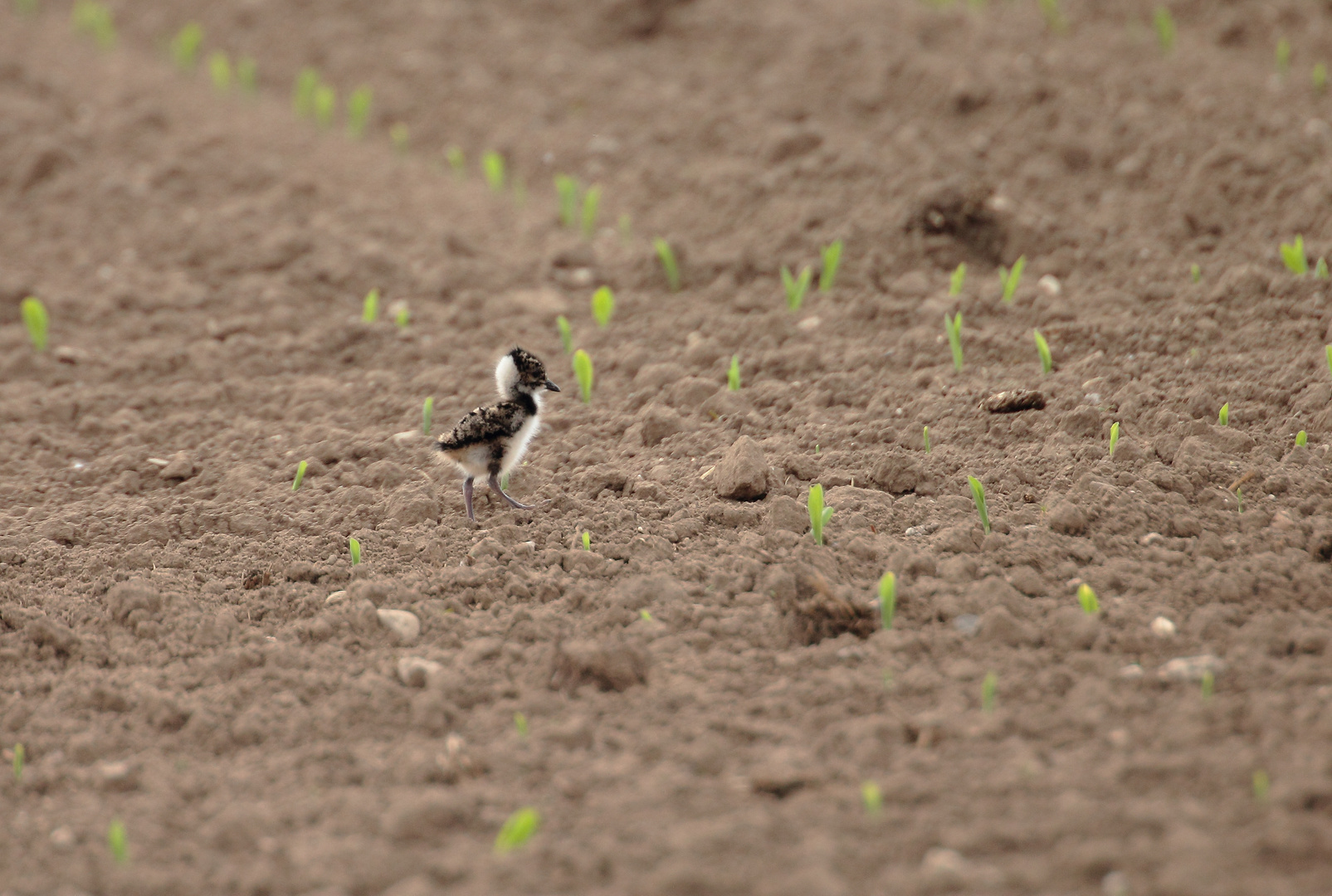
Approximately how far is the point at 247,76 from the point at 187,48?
606 mm

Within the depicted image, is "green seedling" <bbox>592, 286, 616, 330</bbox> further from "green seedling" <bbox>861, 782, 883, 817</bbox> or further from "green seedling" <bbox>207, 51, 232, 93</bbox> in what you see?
"green seedling" <bbox>207, 51, 232, 93</bbox>

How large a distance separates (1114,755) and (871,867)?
2.15 ft

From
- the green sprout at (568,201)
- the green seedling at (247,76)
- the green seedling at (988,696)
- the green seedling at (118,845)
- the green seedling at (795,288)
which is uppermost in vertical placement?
the green seedling at (247,76)

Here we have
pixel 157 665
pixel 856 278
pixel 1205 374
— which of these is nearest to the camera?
pixel 157 665

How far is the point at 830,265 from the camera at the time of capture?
495cm

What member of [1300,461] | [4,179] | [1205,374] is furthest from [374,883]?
[4,179]

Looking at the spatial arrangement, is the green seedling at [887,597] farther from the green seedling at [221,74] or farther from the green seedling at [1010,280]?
the green seedling at [221,74]

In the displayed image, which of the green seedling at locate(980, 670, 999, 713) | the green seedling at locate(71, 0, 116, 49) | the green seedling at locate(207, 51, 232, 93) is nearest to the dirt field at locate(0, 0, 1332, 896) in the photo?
the green seedling at locate(980, 670, 999, 713)

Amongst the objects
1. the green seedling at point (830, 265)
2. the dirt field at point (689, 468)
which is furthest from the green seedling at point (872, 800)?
the green seedling at point (830, 265)

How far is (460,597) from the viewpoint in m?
3.31

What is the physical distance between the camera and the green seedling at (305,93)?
6.76m

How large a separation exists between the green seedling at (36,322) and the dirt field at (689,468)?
0.24 ft

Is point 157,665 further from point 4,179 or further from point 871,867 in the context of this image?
point 4,179

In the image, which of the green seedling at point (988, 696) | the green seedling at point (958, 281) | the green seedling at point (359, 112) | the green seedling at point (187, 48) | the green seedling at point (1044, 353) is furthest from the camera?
the green seedling at point (187, 48)
